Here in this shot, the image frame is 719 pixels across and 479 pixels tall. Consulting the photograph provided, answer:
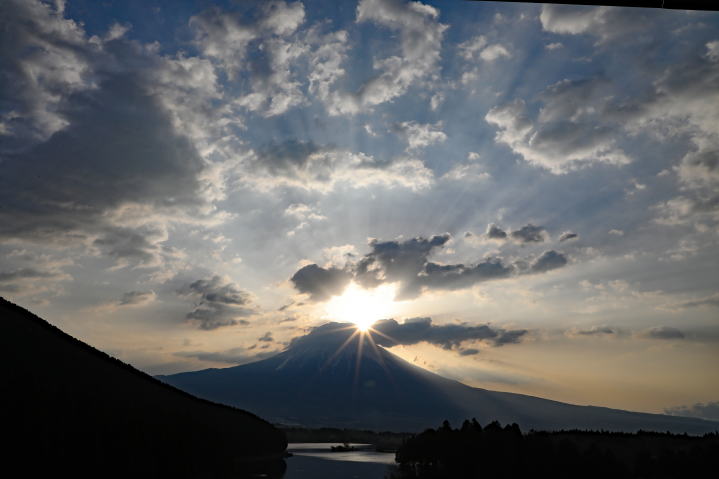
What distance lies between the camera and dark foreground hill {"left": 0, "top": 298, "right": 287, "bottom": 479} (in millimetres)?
83375

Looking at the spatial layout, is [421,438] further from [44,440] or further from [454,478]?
[44,440]

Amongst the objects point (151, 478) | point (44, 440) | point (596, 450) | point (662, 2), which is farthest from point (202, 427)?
point (662, 2)

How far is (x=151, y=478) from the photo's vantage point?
4075 inches

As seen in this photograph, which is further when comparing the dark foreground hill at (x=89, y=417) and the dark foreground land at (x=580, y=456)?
the dark foreground land at (x=580, y=456)

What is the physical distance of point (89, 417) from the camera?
98.9 meters

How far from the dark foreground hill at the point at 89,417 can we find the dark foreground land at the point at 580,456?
61322 millimetres

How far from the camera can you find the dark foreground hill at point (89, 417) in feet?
274

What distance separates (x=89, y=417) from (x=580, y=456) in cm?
9358

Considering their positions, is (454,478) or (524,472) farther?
(454,478)

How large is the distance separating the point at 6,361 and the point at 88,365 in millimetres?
27579

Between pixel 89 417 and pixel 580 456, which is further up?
pixel 89 417

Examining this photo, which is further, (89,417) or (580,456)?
(580,456)

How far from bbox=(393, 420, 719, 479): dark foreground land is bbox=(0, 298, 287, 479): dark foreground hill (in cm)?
6132

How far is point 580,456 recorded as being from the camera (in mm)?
100438
